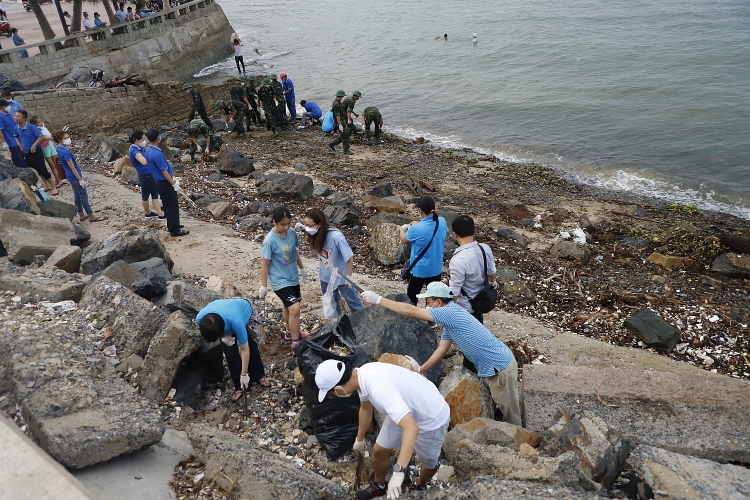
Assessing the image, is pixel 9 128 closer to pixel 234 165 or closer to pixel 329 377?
pixel 234 165

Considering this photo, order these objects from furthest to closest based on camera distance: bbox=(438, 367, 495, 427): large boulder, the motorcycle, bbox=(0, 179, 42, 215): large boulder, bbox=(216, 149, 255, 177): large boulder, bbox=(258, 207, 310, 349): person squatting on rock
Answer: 1. the motorcycle
2. bbox=(216, 149, 255, 177): large boulder
3. bbox=(0, 179, 42, 215): large boulder
4. bbox=(258, 207, 310, 349): person squatting on rock
5. bbox=(438, 367, 495, 427): large boulder

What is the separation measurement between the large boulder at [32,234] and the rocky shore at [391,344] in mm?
22

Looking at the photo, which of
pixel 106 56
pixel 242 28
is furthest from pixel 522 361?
pixel 242 28

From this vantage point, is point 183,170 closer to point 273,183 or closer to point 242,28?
point 273,183

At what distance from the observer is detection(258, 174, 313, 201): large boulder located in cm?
1011

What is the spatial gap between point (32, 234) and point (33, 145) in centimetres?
322

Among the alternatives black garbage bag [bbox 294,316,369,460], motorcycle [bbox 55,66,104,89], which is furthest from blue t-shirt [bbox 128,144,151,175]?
motorcycle [bbox 55,66,104,89]

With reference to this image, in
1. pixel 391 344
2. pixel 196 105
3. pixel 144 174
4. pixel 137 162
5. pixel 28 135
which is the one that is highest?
pixel 28 135

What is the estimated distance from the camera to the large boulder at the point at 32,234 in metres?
6.53

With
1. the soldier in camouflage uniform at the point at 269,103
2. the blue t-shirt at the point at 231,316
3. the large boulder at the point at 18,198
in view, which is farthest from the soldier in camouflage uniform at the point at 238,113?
the blue t-shirt at the point at 231,316

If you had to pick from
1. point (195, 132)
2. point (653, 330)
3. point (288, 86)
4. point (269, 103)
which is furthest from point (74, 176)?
point (288, 86)

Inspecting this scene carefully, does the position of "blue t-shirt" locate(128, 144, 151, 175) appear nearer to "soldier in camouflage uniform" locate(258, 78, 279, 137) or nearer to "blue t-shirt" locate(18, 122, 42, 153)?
"blue t-shirt" locate(18, 122, 42, 153)

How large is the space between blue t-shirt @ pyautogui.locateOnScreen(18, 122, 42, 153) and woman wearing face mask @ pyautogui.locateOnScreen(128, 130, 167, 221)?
252cm

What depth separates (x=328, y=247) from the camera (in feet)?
16.2
